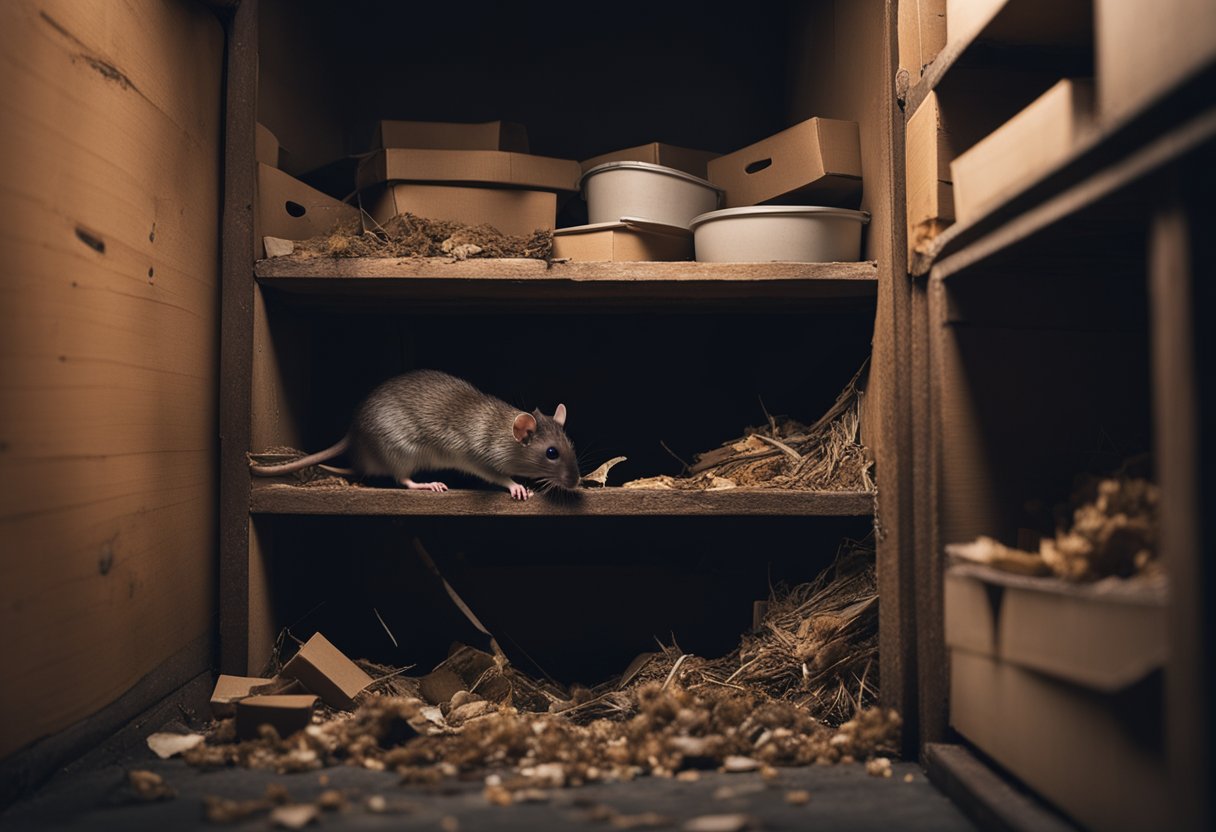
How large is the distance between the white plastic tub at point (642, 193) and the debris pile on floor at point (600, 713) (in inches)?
54.1

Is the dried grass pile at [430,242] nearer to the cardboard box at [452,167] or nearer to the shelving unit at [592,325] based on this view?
the shelving unit at [592,325]

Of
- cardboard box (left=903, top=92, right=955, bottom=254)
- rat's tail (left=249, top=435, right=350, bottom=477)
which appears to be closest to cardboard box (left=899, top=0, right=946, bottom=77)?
cardboard box (left=903, top=92, right=955, bottom=254)

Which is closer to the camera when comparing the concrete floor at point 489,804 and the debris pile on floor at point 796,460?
the concrete floor at point 489,804

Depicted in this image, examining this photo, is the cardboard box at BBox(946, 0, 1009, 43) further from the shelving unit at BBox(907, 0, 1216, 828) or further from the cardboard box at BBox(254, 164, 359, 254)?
the cardboard box at BBox(254, 164, 359, 254)

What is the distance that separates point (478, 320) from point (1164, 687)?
322 centimetres

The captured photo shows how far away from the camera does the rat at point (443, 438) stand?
342 cm

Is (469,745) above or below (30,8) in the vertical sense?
below

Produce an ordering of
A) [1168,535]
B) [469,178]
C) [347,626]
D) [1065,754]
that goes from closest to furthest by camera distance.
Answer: [1168,535], [1065,754], [469,178], [347,626]

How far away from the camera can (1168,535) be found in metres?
1.40

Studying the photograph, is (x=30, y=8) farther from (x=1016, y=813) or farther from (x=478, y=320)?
(x=1016, y=813)

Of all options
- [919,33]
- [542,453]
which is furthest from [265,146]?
[919,33]

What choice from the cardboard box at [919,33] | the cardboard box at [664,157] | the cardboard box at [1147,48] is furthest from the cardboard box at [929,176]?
the cardboard box at [664,157]

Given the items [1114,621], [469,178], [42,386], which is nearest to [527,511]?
[469,178]

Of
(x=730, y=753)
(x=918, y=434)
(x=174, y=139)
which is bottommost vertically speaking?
(x=730, y=753)
